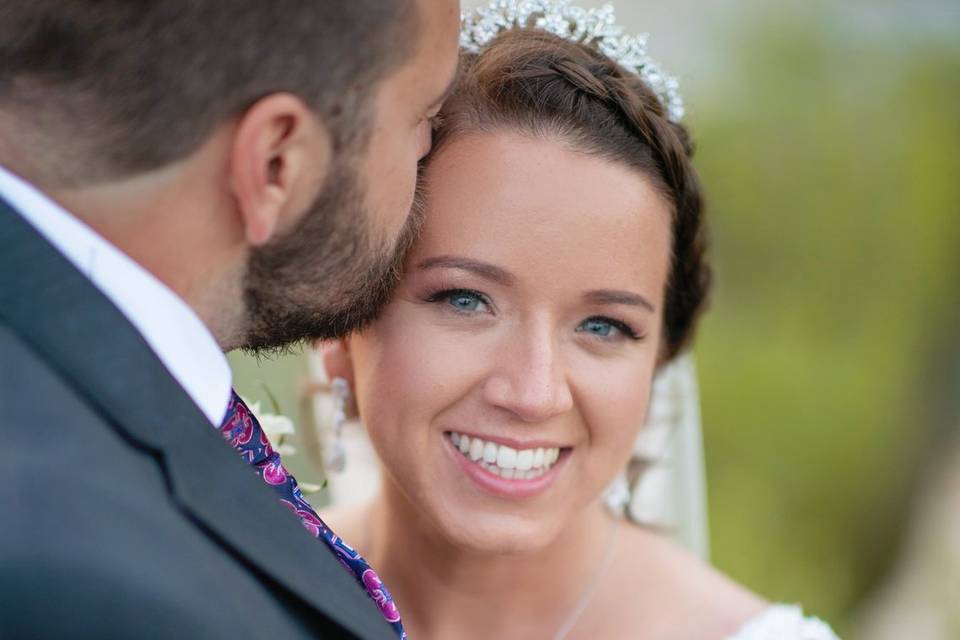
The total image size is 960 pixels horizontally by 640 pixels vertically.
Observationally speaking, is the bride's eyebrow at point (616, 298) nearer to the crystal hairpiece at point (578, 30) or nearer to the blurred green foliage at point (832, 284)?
the crystal hairpiece at point (578, 30)

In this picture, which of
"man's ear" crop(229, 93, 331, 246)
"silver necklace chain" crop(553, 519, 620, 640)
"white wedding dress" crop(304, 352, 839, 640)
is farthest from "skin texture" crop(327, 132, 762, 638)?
"man's ear" crop(229, 93, 331, 246)

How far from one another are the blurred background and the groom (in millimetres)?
4671

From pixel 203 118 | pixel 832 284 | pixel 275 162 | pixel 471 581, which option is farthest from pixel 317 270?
pixel 832 284

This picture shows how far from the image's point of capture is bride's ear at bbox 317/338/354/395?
2809 millimetres

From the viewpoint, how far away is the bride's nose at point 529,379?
2379 mm

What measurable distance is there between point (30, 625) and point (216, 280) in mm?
654

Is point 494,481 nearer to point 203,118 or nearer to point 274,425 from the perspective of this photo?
point 274,425

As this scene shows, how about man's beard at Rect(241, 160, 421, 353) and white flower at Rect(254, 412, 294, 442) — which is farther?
white flower at Rect(254, 412, 294, 442)

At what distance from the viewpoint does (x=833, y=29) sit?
298 inches

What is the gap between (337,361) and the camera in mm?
2836

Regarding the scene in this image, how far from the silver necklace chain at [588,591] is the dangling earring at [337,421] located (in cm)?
70

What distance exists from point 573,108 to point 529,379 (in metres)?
0.59

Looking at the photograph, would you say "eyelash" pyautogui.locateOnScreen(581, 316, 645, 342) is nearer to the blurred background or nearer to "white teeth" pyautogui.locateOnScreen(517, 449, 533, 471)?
"white teeth" pyautogui.locateOnScreen(517, 449, 533, 471)

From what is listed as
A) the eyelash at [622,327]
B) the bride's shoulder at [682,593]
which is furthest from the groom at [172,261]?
the bride's shoulder at [682,593]
